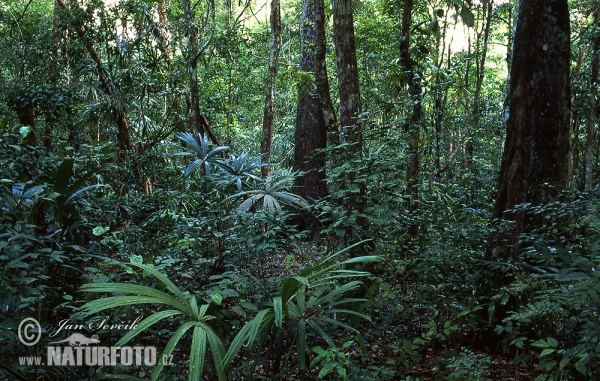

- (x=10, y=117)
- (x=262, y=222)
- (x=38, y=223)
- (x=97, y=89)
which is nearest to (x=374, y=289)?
(x=262, y=222)

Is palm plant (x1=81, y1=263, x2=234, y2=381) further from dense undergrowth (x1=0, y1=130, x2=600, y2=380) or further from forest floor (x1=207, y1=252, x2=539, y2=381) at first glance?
forest floor (x1=207, y1=252, x2=539, y2=381)

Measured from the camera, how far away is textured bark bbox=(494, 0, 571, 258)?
3.41m

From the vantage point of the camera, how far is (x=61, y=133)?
10.6m

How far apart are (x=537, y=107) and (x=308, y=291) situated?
2633 mm

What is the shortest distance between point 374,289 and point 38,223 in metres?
2.87

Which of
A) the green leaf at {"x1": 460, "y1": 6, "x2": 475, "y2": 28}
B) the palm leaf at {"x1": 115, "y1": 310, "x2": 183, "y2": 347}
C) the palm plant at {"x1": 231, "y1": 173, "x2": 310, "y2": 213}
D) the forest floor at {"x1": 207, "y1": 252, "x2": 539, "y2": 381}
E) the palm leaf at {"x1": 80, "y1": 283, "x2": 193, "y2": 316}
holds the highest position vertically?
the green leaf at {"x1": 460, "y1": 6, "x2": 475, "y2": 28}

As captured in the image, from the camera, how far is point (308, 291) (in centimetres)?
309

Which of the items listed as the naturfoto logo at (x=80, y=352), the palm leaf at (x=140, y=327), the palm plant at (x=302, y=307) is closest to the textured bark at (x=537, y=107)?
the palm plant at (x=302, y=307)

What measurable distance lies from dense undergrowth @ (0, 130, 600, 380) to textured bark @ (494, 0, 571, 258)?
323 mm

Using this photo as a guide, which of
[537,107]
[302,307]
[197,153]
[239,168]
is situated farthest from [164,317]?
[537,107]

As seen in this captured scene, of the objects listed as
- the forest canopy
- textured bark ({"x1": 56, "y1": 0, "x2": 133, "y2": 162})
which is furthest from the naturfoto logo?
textured bark ({"x1": 56, "y1": 0, "x2": 133, "y2": 162})

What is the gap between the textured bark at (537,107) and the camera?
11.2 ft

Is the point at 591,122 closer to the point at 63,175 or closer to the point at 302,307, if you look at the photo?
the point at 302,307

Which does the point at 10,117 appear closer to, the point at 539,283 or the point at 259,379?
the point at 259,379
